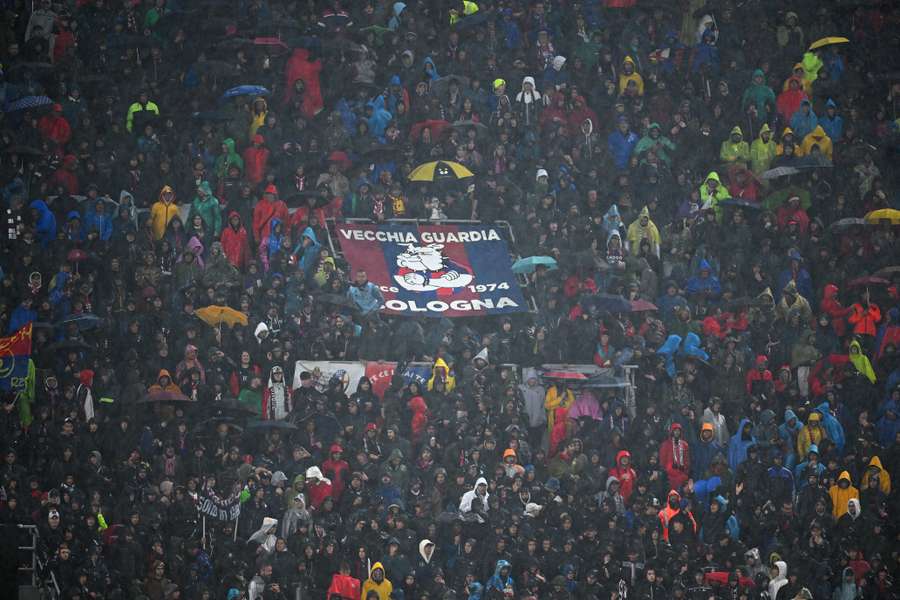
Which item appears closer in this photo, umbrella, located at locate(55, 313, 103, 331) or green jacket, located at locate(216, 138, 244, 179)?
umbrella, located at locate(55, 313, 103, 331)

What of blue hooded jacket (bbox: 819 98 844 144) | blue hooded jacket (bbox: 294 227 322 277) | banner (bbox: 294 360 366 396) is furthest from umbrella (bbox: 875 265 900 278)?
blue hooded jacket (bbox: 294 227 322 277)

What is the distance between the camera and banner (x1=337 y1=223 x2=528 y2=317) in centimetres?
3238

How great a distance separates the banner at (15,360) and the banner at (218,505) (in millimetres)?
3066

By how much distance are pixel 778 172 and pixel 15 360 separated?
11.0m

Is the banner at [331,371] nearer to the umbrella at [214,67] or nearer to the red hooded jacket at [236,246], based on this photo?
the red hooded jacket at [236,246]

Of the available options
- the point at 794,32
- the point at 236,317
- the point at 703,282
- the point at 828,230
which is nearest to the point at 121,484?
the point at 236,317

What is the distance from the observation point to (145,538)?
2734 centimetres

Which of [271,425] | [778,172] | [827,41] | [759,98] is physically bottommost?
[271,425]

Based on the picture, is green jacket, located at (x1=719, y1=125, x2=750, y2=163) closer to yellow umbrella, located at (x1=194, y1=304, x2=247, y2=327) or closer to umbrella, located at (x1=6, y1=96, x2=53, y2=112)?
yellow umbrella, located at (x1=194, y1=304, x2=247, y2=327)

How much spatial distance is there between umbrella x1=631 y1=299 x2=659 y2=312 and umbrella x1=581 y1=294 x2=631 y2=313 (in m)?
→ 0.07

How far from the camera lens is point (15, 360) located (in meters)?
29.8

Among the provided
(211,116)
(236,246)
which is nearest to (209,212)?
(236,246)

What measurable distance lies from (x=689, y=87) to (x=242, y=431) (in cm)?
962

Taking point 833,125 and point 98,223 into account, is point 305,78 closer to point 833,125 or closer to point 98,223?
point 98,223
